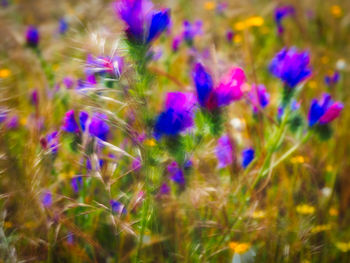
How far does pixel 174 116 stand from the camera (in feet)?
2.26

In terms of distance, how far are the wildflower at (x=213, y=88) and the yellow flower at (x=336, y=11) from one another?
2355mm

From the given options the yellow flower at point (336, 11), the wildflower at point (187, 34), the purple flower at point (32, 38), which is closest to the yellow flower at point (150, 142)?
the wildflower at point (187, 34)

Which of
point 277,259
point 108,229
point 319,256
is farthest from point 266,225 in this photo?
point 108,229

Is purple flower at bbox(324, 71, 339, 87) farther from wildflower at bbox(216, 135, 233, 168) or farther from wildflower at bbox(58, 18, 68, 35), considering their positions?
wildflower at bbox(58, 18, 68, 35)

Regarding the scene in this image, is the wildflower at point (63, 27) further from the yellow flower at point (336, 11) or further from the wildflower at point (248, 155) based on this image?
the yellow flower at point (336, 11)

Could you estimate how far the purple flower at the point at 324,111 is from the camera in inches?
38.2

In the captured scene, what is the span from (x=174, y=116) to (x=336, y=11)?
2.56 metres

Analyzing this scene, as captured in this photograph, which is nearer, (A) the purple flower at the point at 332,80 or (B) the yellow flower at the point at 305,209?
(B) the yellow flower at the point at 305,209

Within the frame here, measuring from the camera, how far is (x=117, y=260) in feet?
3.13

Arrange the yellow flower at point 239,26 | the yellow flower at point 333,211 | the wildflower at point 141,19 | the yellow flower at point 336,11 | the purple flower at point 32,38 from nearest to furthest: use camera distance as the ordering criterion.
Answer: the wildflower at point 141,19
the yellow flower at point 333,211
the purple flower at point 32,38
the yellow flower at point 239,26
the yellow flower at point 336,11

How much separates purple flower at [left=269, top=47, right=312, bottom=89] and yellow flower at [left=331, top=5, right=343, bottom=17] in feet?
6.76

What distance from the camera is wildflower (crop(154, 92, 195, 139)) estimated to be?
0.69 metres

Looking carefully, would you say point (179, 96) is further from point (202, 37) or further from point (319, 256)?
point (202, 37)

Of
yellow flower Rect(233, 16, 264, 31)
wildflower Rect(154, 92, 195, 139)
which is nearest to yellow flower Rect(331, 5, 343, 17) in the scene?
yellow flower Rect(233, 16, 264, 31)
